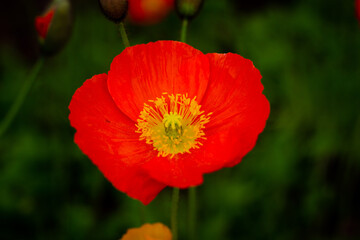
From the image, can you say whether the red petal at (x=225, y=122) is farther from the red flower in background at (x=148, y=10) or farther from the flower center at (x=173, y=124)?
the red flower in background at (x=148, y=10)

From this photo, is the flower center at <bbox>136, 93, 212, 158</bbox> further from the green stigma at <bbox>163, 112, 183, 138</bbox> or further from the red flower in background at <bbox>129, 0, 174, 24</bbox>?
the red flower in background at <bbox>129, 0, 174, 24</bbox>

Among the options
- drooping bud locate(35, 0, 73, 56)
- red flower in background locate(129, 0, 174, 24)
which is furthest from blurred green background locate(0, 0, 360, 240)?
drooping bud locate(35, 0, 73, 56)

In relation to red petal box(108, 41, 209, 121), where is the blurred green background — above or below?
below

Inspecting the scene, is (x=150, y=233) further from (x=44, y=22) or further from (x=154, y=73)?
(x=44, y=22)

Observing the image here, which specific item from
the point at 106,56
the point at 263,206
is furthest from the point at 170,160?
the point at 106,56

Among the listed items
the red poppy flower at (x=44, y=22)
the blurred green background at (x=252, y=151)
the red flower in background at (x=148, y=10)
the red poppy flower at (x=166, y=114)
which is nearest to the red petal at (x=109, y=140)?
the red poppy flower at (x=166, y=114)

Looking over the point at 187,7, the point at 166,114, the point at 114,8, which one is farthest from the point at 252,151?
the point at 114,8
